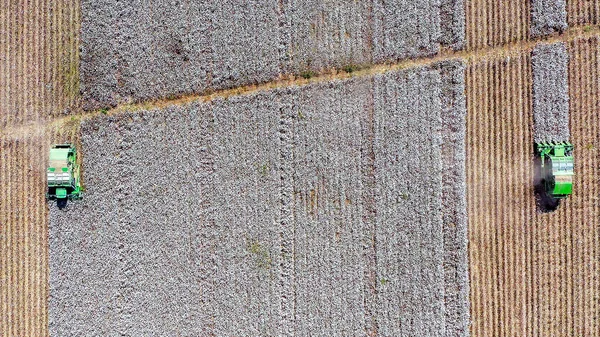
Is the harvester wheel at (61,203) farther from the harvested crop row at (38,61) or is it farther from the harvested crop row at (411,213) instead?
the harvested crop row at (411,213)

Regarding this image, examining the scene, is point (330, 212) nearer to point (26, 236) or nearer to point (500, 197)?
point (500, 197)

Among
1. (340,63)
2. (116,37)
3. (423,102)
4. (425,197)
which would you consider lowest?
(425,197)

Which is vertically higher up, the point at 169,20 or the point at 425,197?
the point at 169,20

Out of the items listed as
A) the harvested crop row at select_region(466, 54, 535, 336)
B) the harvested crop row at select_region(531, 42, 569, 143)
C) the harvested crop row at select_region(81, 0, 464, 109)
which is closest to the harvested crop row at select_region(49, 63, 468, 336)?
the harvested crop row at select_region(81, 0, 464, 109)

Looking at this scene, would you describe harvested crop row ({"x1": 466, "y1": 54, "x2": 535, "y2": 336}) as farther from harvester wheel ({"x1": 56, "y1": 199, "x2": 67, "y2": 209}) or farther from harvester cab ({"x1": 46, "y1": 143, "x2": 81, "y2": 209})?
harvester wheel ({"x1": 56, "y1": 199, "x2": 67, "y2": 209})

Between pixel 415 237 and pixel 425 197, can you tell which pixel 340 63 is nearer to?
pixel 425 197

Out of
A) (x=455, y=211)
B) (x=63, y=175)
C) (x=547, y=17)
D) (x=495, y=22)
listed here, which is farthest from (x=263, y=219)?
(x=547, y=17)

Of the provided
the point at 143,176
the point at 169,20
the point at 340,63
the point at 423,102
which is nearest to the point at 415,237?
the point at 423,102
